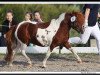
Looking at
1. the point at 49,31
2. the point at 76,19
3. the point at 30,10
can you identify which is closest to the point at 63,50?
the point at 49,31

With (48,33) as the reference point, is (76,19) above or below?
above

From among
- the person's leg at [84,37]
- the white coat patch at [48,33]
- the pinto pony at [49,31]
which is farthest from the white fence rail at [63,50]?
the white coat patch at [48,33]

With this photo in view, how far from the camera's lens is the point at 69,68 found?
9414 millimetres

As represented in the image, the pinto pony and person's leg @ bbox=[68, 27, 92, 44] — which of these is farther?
person's leg @ bbox=[68, 27, 92, 44]

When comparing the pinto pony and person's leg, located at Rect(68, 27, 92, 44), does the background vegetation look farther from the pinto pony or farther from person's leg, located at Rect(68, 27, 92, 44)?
the pinto pony

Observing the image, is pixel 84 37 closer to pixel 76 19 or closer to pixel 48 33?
pixel 76 19

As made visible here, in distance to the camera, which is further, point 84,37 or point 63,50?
point 63,50

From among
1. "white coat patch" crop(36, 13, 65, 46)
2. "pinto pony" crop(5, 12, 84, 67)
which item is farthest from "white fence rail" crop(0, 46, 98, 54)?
"white coat patch" crop(36, 13, 65, 46)

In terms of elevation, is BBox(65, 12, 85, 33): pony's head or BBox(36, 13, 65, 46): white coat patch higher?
BBox(65, 12, 85, 33): pony's head

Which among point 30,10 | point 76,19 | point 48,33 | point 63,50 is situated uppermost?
point 76,19

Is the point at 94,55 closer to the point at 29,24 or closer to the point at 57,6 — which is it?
the point at 29,24

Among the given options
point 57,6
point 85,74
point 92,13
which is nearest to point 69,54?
point 92,13

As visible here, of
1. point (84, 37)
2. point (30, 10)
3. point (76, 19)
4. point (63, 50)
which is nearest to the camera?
point (76, 19)

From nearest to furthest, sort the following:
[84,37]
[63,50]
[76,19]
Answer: [76,19], [84,37], [63,50]
